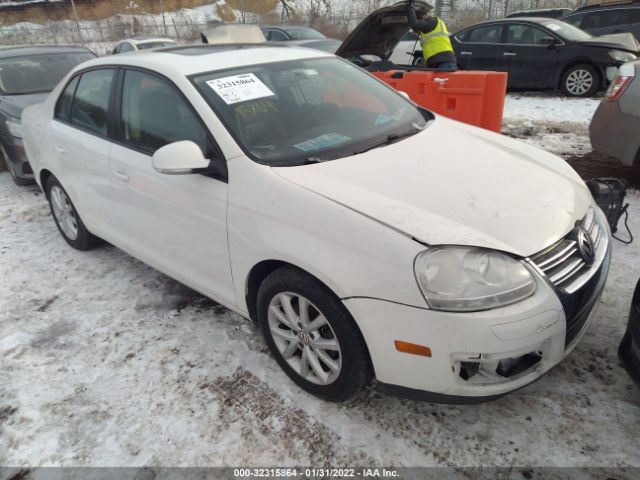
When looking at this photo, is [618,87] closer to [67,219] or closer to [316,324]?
[316,324]

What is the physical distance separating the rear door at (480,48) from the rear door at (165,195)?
333 inches

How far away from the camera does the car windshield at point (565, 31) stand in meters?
8.76

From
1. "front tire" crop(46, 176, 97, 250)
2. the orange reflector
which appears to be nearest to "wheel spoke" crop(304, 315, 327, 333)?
the orange reflector

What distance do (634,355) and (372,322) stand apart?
3.96 ft

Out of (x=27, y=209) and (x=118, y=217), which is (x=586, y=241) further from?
(x=27, y=209)

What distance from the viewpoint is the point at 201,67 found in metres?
2.73

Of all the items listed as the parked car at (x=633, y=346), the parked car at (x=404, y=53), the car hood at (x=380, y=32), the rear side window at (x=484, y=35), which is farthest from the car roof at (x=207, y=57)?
the rear side window at (x=484, y=35)

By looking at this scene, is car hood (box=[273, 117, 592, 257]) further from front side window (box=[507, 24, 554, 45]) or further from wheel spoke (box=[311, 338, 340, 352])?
front side window (box=[507, 24, 554, 45])

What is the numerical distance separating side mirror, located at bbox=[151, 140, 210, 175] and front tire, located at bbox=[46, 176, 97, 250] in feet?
6.48

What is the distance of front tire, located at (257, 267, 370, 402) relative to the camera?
206 cm

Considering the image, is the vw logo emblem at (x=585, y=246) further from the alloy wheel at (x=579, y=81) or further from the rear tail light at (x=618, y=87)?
the alloy wheel at (x=579, y=81)

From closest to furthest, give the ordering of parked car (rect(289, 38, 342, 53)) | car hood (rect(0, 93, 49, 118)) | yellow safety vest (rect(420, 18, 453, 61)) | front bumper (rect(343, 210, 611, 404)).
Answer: front bumper (rect(343, 210, 611, 404)) → car hood (rect(0, 93, 49, 118)) → yellow safety vest (rect(420, 18, 453, 61)) → parked car (rect(289, 38, 342, 53))

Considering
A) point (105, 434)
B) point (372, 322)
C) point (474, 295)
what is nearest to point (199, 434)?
point (105, 434)

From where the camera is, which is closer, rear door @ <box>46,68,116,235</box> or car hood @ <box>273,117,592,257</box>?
car hood @ <box>273,117,592,257</box>
